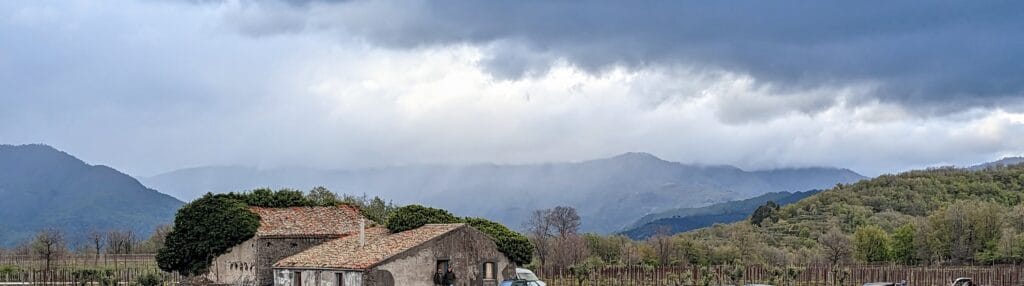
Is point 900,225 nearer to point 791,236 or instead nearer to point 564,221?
point 791,236

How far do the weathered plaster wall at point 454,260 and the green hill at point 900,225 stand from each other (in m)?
53.2

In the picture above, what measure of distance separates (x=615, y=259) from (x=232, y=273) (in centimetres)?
5299

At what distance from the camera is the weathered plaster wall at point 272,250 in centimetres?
5545

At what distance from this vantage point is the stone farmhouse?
1903 inches

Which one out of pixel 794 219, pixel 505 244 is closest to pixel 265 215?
pixel 505 244

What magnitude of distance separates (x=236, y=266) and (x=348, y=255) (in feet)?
30.4

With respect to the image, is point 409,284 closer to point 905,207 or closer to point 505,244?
point 505,244

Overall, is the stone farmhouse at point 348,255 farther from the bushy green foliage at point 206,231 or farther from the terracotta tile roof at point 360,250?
the bushy green foliage at point 206,231

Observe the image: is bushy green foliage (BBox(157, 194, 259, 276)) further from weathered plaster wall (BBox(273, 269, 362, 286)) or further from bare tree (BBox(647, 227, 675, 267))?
bare tree (BBox(647, 227, 675, 267))

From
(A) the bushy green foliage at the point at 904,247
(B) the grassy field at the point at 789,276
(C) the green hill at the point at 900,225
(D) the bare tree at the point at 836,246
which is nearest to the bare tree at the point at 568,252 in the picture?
(C) the green hill at the point at 900,225

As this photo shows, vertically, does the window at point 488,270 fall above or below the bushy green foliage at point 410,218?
below

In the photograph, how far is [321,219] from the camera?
60562 millimetres

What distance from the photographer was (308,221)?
5956 centimetres

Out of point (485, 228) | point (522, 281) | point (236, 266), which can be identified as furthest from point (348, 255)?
point (485, 228)
